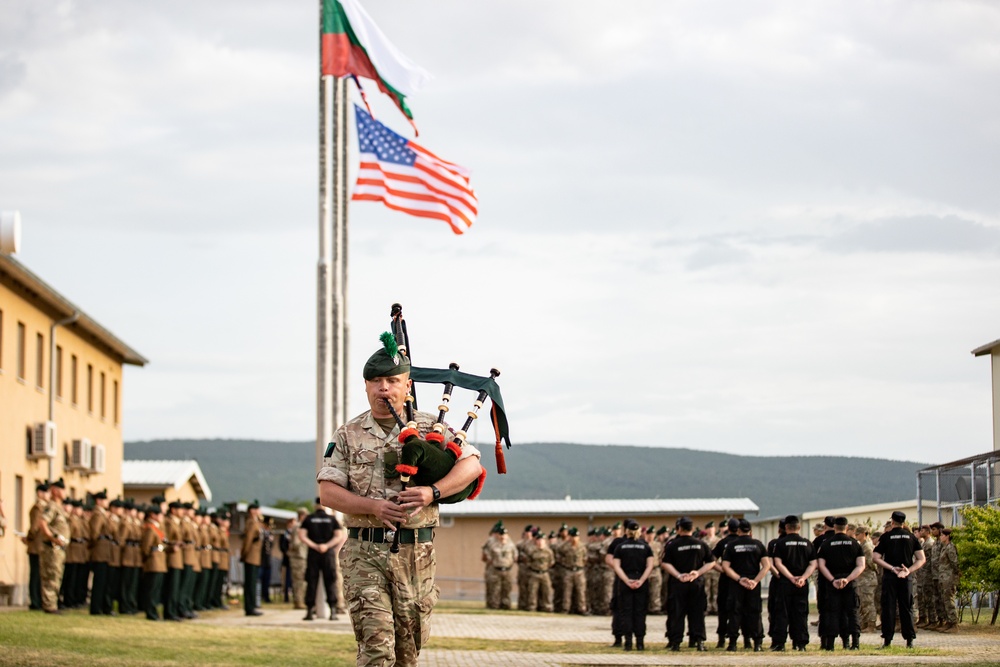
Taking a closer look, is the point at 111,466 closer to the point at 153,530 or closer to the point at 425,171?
the point at 153,530

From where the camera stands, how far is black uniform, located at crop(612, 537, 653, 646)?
853 inches

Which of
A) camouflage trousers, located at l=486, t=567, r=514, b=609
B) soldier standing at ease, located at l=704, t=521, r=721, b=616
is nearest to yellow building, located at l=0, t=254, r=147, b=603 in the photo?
camouflage trousers, located at l=486, t=567, r=514, b=609

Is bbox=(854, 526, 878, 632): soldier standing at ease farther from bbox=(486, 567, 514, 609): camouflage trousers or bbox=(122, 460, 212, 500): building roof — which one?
bbox=(122, 460, 212, 500): building roof

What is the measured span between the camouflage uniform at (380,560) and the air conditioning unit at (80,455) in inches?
1213

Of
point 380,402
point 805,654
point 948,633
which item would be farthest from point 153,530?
point 380,402

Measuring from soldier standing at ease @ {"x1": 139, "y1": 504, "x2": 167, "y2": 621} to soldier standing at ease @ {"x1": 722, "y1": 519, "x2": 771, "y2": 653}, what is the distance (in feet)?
32.7

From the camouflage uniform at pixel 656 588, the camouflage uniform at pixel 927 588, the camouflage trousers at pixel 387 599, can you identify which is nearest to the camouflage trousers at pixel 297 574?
the camouflage uniform at pixel 656 588

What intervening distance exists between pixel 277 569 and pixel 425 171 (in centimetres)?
2616

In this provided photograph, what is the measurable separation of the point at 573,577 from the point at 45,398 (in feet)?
45.2

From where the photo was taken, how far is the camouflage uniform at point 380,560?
891 cm

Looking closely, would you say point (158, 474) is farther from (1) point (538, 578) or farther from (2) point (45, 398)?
(1) point (538, 578)

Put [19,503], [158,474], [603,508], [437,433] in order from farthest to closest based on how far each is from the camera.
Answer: [158,474], [603,508], [19,503], [437,433]

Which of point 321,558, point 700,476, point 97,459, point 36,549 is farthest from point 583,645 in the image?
point 700,476

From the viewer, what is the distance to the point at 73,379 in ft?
132
